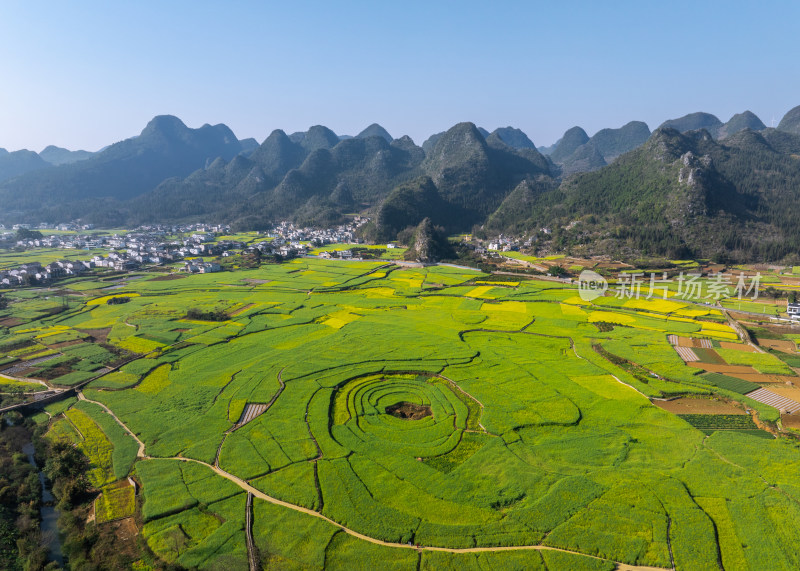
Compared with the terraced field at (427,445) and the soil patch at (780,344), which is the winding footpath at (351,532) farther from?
the soil patch at (780,344)

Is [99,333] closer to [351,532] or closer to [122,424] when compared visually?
[122,424]

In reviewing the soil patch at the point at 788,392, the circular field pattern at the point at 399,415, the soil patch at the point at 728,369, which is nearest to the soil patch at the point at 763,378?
the soil patch at the point at 728,369

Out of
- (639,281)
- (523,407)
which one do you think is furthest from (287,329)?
(639,281)

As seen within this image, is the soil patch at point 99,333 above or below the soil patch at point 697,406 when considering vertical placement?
above

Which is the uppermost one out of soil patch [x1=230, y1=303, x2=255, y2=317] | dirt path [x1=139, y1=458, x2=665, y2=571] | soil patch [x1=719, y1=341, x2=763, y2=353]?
soil patch [x1=230, y1=303, x2=255, y2=317]

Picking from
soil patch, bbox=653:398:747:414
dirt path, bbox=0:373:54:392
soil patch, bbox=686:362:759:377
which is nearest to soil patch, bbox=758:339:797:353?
soil patch, bbox=686:362:759:377

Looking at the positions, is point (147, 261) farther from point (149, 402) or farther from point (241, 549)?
point (241, 549)

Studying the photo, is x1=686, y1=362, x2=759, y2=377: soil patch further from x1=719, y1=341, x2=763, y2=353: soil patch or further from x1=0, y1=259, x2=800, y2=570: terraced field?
x1=719, y1=341, x2=763, y2=353: soil patch
